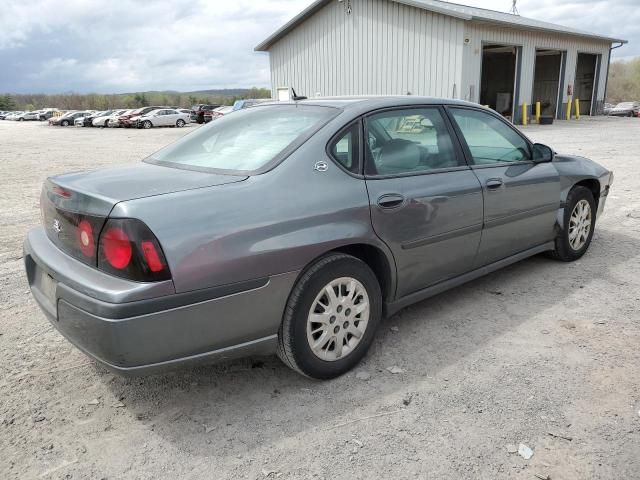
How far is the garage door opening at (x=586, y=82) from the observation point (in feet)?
100.0

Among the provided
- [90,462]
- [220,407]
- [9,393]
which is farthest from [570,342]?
[9,393]

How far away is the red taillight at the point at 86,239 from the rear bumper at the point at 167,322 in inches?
3.2

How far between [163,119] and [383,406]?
3859 cm

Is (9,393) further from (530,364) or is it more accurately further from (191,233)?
(530,364)

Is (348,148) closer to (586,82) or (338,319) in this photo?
(338,319)

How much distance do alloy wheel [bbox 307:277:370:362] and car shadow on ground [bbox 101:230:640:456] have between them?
0.19 m

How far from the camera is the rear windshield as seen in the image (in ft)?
9.71

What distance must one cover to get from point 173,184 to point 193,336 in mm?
773

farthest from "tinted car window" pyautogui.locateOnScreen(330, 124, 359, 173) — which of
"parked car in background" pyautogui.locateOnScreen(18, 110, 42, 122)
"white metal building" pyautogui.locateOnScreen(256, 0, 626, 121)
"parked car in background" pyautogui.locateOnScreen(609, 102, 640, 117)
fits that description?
"parked car in background" pyautogui.locateOnScreen(18, 110, 42, 122)

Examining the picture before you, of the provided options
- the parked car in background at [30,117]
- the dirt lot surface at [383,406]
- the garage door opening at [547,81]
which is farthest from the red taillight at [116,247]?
the parked car in background at [30,117]

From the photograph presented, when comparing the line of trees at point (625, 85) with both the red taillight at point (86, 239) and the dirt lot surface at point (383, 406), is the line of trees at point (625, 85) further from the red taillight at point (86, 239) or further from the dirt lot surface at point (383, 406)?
the red taillight at point (86, 239)

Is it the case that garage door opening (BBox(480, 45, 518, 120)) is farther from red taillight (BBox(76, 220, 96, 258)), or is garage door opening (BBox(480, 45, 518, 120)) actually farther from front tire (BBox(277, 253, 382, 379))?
red taillight (BBox(76, 220, 96, 258))

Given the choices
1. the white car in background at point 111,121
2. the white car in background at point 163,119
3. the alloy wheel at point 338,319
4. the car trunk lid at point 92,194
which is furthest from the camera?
the white car in background at point 111,121

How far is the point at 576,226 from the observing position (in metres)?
4.84
